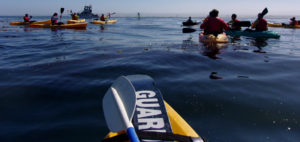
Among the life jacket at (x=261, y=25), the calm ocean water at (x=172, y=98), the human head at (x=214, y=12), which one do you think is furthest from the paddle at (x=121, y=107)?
the life jacket at (x=261, y=25)

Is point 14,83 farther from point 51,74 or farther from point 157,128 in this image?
point 157,128

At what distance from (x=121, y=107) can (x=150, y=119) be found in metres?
0.35

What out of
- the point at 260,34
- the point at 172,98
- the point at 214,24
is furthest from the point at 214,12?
the point at 172,98

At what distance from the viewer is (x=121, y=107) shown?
1.96m

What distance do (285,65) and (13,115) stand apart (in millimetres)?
8632

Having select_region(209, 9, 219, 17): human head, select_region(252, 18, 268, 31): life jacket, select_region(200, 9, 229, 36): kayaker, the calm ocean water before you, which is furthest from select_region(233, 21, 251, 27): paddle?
the calm ocean water

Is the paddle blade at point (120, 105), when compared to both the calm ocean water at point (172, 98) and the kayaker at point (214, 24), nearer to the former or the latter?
the calm ocean water at point (172, 98)

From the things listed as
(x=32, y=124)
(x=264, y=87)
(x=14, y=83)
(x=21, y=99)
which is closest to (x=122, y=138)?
(x=32, y=124)

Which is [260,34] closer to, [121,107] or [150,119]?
[150,119]

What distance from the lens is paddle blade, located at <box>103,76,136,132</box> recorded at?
180cm

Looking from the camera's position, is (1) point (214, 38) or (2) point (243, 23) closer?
(1) point (214, 38)

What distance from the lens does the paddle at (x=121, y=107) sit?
1.73 m

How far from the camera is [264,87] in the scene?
4523mm

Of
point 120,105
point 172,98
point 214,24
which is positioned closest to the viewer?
point 120,105
